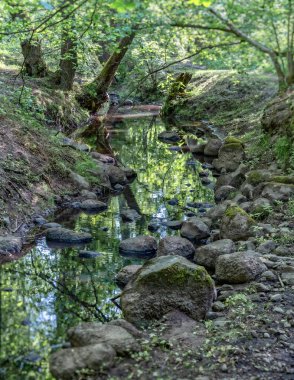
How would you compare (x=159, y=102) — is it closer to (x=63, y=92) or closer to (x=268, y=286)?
(x=63, y=92)

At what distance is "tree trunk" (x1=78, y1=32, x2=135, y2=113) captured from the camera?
53.7 feet

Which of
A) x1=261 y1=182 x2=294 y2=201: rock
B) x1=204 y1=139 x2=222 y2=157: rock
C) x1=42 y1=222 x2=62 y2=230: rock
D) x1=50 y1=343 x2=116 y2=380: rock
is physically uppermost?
x1=204 y1=139 x2=222 y2=157: rock

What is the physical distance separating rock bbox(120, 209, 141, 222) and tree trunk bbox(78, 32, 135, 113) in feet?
24.6

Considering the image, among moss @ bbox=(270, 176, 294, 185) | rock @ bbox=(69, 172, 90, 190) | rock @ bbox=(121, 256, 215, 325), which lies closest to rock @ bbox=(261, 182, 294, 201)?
moss @ bbox=(270, 176, 294, 185)

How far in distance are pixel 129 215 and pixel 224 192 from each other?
7.97 feet

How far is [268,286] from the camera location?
5379mm

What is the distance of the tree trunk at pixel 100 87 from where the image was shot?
53.7 ft

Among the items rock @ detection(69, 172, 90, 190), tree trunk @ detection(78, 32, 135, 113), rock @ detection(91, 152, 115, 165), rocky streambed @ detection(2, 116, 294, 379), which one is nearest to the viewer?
rocky streambed @ detection(2, 116, 294, 379)

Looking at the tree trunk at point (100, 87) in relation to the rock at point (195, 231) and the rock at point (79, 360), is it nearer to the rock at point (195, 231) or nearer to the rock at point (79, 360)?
the rock at point (195, 231)

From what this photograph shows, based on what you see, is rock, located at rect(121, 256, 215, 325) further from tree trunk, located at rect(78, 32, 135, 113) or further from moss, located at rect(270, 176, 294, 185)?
tree trunk, located at rect(78, 32, 135, 113)

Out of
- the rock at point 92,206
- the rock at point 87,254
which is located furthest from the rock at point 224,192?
the rock at point 87,254

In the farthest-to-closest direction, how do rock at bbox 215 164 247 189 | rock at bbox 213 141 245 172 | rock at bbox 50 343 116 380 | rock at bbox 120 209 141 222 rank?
1. rock at bbox 213 141 245 172
2. rock at bbox 215 164 247 189
3. rock at bbox 120 209 141 222
4. rock at bbox 50 343 116 380

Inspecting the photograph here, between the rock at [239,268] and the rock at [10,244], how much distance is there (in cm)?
303

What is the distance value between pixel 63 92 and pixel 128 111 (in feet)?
32.4
